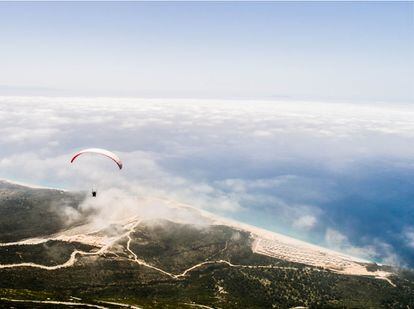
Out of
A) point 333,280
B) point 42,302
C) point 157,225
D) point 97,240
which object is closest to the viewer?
point 42,302

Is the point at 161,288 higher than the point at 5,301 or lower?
lower

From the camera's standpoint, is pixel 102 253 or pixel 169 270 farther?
pixel 102 253

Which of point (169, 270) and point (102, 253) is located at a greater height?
point (169, 270)

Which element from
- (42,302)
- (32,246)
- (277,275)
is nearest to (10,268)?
(32,246)

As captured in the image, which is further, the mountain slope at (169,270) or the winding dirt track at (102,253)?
the winding dirt track at (102,253)

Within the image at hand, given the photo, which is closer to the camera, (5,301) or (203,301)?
(5,301)

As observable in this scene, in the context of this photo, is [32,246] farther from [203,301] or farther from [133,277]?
[203,301]

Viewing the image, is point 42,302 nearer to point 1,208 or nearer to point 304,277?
point 304,277

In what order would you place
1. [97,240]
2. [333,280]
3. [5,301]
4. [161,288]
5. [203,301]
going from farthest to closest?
1. [97,240]
2. [333,280]
3. [161,288]
4. [203,301]
5. [5,301]

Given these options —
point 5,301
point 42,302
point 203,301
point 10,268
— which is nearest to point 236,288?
point 203,301

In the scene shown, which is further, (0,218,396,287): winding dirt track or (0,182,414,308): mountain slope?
(0,218,396,287): winding dirt track
